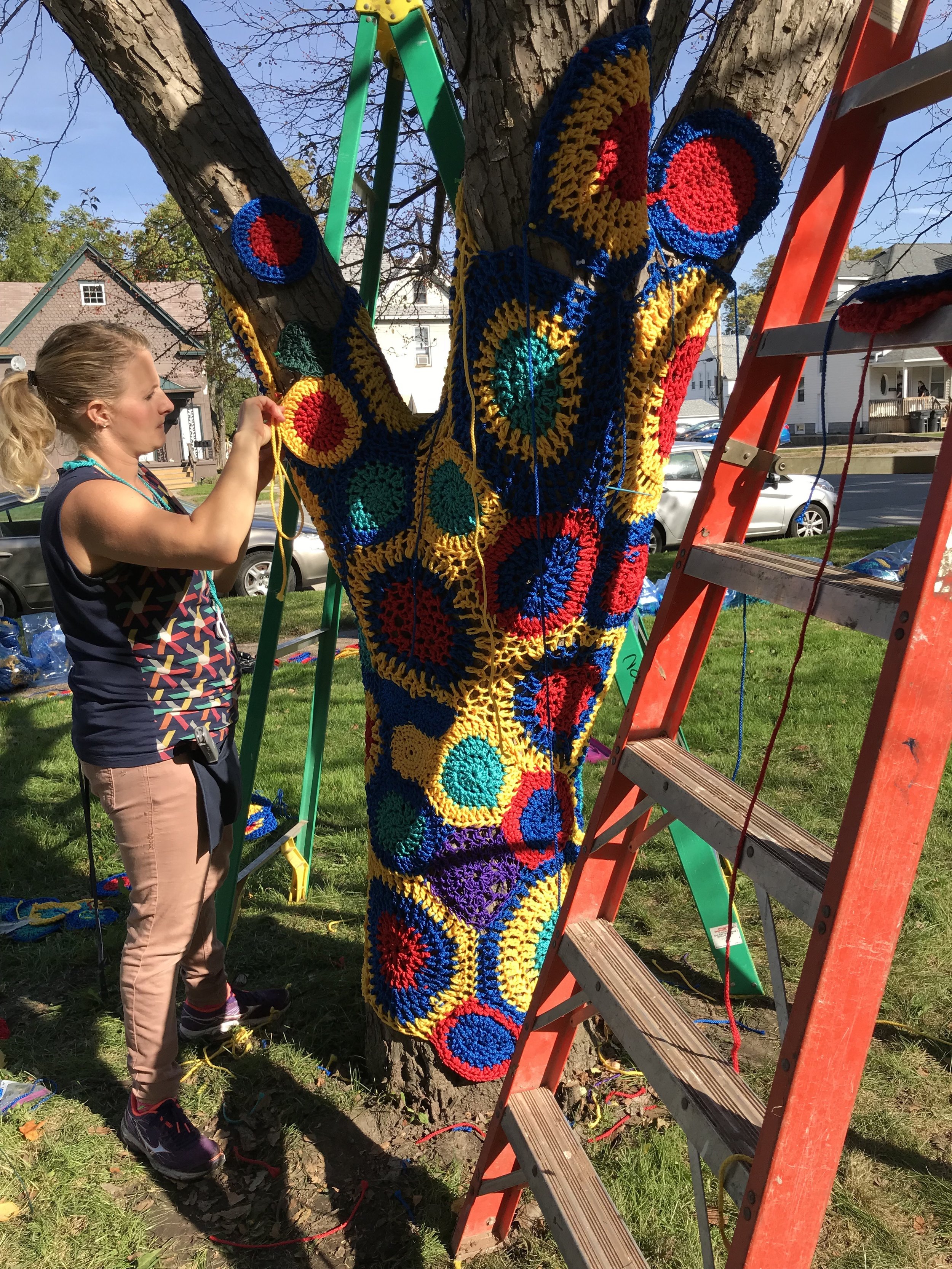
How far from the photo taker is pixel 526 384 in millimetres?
1685

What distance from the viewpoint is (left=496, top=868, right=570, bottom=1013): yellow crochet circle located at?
2.16 meters

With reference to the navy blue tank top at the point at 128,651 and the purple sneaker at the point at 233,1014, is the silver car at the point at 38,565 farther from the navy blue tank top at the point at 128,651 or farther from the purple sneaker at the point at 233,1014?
the navy blue tank top at the point at 128,651

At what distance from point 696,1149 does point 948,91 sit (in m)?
1.49

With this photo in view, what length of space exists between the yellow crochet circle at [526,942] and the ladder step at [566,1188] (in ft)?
1.32

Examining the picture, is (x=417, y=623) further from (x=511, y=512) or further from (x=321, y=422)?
(x=321, y=422)

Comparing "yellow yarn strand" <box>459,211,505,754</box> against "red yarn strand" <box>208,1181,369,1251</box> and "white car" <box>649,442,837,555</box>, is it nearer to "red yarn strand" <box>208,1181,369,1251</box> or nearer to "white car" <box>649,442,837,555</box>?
"red yarn strand" <box>208,1181,369,1251</box>

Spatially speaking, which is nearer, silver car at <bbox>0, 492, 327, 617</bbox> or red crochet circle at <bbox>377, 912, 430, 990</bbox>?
red crochet circle at <bbox>377, 912, 430, 990</bbox>

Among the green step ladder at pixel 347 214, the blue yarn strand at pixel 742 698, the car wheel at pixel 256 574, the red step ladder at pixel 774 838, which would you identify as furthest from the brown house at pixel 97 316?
the red step ladder at pixel 774 838

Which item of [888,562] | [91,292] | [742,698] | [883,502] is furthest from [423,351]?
[742,698]

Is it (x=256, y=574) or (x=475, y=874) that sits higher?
(x=475, y=874)

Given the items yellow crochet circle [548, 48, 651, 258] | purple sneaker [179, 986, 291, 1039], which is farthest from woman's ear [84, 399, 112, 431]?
purple sneaker [179, 986, 291, 1039]

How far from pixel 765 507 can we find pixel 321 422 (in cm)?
937

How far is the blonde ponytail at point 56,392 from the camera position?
197 cm

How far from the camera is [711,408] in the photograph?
37312 millimetres
